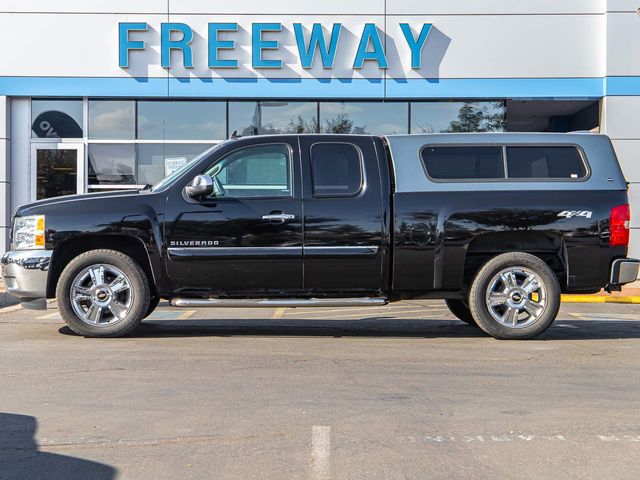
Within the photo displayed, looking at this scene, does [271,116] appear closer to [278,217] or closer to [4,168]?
[4,168]

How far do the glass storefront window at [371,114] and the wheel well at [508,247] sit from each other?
1003 centimetres

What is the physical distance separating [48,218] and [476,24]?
12244 mm

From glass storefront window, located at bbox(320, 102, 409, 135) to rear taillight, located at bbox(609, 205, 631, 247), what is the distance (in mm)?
10190

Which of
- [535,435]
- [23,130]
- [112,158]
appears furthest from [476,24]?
[535,435]

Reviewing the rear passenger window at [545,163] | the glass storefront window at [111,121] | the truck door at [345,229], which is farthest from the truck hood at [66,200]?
the glass storefront window at [111,121]

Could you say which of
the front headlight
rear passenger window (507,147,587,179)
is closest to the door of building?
the front headlight

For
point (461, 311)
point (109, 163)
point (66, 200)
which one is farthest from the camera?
point (109, 163)

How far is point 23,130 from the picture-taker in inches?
712

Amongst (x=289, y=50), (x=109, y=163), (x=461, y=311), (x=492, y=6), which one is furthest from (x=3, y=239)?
(x=461, y=311)

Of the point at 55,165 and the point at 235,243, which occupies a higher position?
the point at 55,165

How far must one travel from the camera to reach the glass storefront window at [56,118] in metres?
18.1

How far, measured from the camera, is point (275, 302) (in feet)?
26.6

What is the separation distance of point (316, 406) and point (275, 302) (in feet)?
8.96

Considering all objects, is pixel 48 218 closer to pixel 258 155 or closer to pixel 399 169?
pixel 258 155
